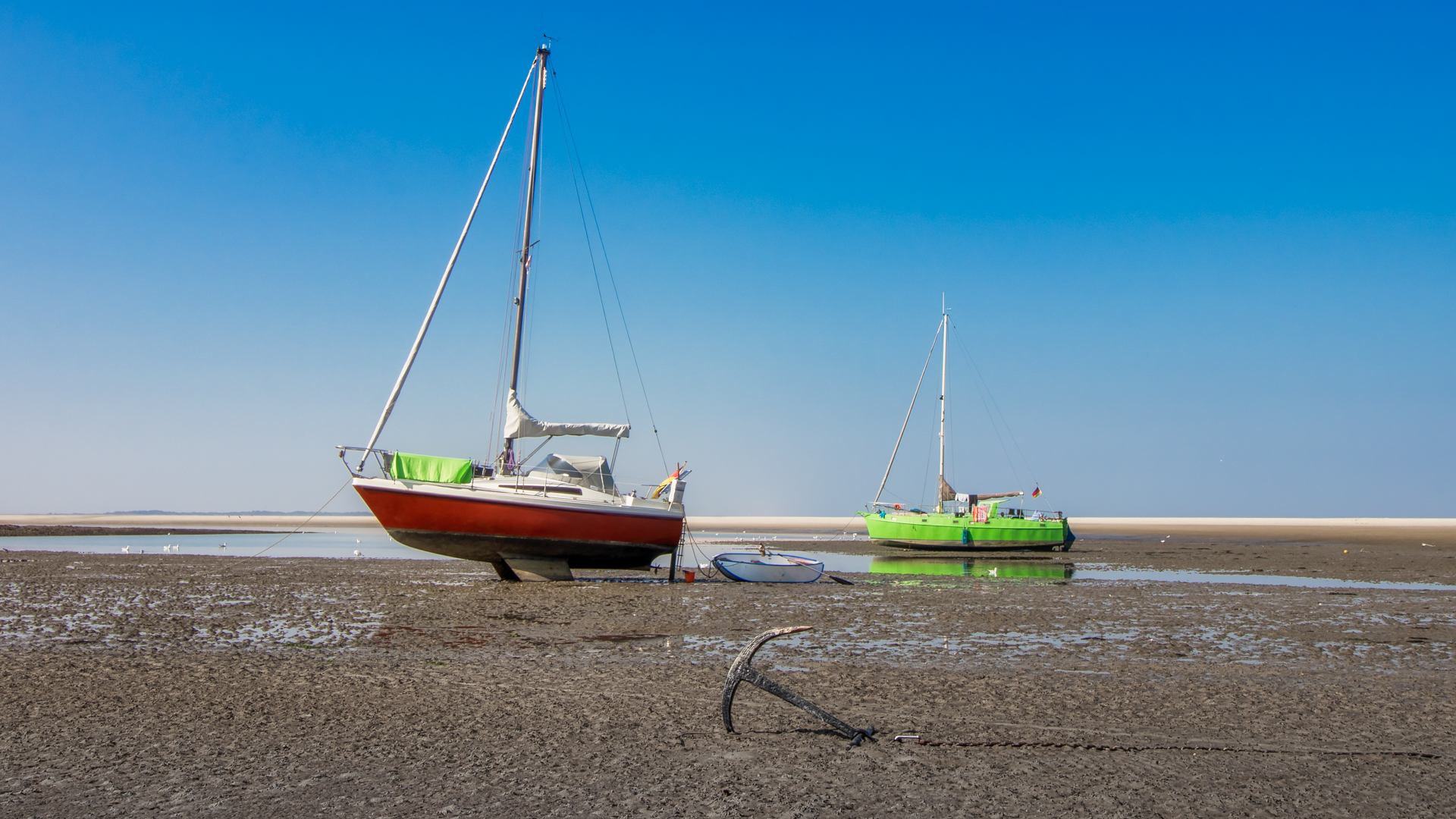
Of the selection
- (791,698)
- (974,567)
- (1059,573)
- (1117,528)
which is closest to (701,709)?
(791,698)

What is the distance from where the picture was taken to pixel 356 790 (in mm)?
5797

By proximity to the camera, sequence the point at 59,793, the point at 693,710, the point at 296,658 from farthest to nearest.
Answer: the point at 296,658, the point at 693,710, the point at 59,793

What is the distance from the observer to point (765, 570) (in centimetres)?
2284

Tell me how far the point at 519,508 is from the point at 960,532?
26.3 meters

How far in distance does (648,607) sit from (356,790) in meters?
11.2

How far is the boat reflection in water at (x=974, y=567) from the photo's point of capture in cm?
2730

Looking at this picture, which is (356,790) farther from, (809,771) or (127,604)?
(127,604)

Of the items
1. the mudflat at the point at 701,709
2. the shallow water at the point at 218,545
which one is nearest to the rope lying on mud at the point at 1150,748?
the mudflat at the point at 701,709

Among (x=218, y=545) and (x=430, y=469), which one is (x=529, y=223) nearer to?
(x=430, y=469)

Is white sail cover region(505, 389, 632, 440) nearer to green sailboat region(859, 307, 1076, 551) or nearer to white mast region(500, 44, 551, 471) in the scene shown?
white mast region(500, 44, 551, 471)

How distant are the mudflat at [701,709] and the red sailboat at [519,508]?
3.59m

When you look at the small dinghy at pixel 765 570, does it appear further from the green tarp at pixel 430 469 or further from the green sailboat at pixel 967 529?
the green sailboat at pixel 967 529

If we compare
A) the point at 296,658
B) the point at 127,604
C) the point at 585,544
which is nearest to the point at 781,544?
the point at 585,544

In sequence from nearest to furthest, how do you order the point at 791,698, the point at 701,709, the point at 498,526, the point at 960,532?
1. the point at 791,698
2. the point at 701,709
3. the point at 498,526
4. the point at 960,532
